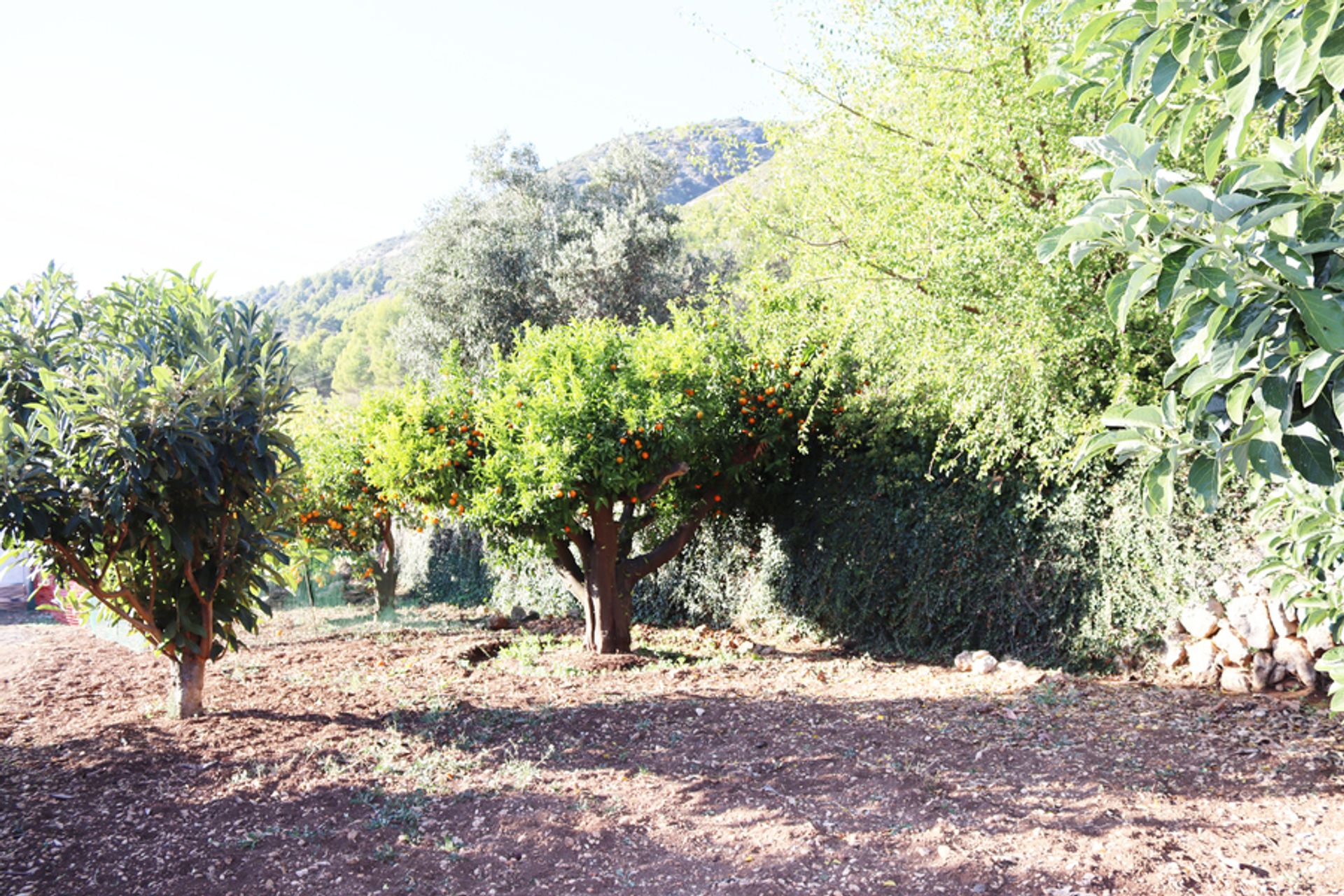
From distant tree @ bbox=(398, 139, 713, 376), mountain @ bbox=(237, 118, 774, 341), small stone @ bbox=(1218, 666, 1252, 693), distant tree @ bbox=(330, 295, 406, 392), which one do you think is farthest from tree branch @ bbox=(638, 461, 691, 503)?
distant tree @ bbox=(330, 295, 406, 392)

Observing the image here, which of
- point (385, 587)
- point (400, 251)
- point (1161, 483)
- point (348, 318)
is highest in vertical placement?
point (400, 251)

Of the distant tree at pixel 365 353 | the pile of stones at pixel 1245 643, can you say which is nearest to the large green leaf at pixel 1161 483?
the pile of stones at pixel 1245 643

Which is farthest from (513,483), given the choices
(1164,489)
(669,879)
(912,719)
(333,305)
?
(333,305)

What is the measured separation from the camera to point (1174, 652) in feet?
20.2

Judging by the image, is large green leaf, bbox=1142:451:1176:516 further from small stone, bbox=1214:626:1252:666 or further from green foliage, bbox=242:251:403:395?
green foliage, bbox=242:251:403:395

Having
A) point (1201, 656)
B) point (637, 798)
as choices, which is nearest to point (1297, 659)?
point (1201, 656)

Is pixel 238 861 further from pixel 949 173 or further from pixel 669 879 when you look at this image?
pixel 949 173

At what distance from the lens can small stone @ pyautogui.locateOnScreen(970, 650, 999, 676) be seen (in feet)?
22.1

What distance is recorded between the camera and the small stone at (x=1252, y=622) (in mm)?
5723

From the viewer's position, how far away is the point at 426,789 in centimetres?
413

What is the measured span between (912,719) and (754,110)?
5.08 metres

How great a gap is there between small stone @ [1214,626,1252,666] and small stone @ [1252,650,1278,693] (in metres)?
0.07

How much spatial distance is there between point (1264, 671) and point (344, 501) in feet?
30.2

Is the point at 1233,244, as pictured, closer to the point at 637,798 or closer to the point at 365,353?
Result: the point at 637,798
